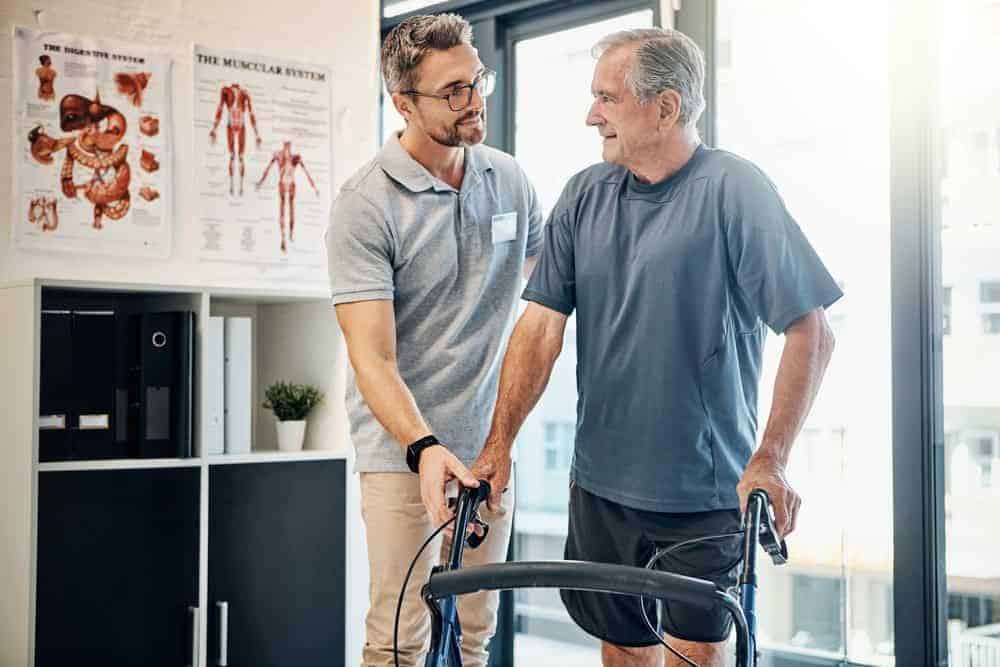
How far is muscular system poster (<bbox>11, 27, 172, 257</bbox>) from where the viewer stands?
3131 mm

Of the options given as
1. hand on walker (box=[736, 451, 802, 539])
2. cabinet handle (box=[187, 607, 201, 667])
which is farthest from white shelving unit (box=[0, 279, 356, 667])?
hand on walker (box=[736, 451, 802, 539])

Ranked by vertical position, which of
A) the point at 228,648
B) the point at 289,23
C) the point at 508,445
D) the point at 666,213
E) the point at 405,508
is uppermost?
the point at 289,23

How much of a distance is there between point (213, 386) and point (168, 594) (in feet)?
1.75

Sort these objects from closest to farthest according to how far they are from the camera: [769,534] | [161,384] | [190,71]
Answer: [769,534], [161,384], [190,71]

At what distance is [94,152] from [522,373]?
5.71ft

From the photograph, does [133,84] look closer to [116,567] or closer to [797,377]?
[116,567]

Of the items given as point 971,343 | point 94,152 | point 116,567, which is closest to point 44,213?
point 94,152

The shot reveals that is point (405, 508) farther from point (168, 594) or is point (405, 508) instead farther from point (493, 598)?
point (168, 594)

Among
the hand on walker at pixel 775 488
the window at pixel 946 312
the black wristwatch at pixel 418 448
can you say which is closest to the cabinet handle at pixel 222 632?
the black wristwatch at pixel 418 448

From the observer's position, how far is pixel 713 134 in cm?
295

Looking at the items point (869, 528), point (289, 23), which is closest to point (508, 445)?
point (869, 528)

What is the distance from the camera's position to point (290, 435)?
3.27 metres

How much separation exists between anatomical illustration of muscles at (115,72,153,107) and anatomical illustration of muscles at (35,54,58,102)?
0.17 meters

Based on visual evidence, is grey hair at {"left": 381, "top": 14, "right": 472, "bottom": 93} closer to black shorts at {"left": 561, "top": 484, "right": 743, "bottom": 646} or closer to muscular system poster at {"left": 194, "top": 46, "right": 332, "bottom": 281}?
black shorts at {"left": 561, "top": 484, "right": 743, "bottom": 646}
